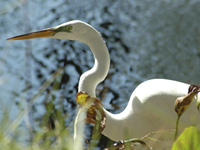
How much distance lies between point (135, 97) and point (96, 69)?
213 millimetres

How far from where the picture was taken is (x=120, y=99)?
3463mm

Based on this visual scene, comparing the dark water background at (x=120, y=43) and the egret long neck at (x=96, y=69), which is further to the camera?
the dark water background at (x=120, y=43)

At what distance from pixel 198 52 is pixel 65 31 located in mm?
3948

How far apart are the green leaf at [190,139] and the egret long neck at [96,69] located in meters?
0.86

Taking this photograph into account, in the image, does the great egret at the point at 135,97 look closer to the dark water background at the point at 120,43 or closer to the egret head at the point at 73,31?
the egret head at the point at 73,31

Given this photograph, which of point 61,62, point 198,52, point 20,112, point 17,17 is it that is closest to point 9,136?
point 20,112

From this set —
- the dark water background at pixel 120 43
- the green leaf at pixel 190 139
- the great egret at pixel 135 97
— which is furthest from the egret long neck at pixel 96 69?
the dark water background at pixel 120 43

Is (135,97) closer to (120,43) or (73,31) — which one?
(73,31)

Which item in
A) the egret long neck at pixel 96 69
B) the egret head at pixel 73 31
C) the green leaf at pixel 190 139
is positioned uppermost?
the egret head at pixel 73 31

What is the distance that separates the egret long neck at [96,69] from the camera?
1403mm

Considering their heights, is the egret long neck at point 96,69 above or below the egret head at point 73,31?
below

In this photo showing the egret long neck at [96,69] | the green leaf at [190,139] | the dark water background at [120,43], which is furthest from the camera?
the dark water background at [120,43]

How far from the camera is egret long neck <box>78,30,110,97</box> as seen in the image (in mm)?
1403

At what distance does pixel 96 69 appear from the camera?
1.43 metres
